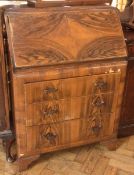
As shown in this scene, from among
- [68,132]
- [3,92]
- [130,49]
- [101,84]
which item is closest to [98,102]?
[101,84]

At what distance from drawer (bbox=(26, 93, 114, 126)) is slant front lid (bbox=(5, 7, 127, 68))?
0.77 feet

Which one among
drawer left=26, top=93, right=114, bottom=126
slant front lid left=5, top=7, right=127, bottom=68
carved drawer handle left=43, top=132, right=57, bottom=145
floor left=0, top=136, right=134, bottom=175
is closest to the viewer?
slant front lid left=5, top=7, right=127, bottom=68

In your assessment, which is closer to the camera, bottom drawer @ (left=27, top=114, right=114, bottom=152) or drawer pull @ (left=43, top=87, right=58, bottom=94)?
drawer pull @ (left=43, top=87, right=58, bottom=94)

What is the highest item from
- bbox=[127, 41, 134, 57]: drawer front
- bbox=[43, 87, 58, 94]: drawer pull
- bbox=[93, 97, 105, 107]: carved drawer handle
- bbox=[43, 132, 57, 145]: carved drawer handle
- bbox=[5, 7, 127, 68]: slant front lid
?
bbox=[5, 7, 127, 68]: slant front lid

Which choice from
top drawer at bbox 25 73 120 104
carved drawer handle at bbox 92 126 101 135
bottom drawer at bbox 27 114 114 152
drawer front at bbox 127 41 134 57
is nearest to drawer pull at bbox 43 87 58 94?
top drawer at bbox 25 73 120 104

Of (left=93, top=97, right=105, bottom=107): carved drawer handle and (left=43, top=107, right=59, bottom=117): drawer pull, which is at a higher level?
(left=93, top=97, right=105, bottom=107): carved drawer handle

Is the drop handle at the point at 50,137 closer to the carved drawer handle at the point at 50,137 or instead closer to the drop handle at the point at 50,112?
the carved drawer handle at the point at 50,137

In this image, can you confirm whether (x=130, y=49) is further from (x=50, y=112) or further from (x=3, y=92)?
(x=3, y=92)

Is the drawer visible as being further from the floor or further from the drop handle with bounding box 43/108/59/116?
the floor

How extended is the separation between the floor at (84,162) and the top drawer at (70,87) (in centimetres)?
Answer: 51

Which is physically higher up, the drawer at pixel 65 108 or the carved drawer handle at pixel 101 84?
the carved drawer handle at pixel 101 84

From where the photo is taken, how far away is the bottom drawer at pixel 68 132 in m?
1.56

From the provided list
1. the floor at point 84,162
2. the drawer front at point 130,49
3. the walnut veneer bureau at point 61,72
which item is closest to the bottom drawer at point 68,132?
the walnut veneer bureau at point 61,72

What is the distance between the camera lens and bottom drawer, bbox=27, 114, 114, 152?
1.56 m
